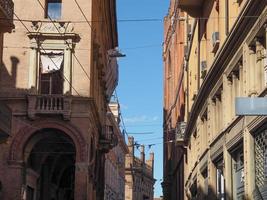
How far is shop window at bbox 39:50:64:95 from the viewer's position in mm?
37062

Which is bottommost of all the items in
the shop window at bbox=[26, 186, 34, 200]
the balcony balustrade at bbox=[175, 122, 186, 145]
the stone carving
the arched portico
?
the shop window at bbox=[26, 186, 34, 200]

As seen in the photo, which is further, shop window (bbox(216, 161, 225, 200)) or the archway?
the archway

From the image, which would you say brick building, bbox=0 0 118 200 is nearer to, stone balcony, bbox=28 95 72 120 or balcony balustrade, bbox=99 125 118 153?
stone balcony, bbox=28 95 72 120

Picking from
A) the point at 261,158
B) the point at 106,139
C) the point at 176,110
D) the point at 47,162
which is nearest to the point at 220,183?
the point at 261,158

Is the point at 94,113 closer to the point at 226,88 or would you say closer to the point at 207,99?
the point at 207,99

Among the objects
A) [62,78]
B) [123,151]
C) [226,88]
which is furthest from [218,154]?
[123,151]

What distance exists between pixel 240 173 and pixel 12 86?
1932 centimetres

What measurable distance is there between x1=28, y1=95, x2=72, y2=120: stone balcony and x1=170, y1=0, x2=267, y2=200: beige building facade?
7.43 m

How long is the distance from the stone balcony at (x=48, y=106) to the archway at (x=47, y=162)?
1.28 m

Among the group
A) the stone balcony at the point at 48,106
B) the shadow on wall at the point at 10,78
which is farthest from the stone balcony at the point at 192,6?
the shadow on wall at the point at 10,78

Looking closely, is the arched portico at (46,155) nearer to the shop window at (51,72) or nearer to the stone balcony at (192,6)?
the shop window at (51,72)

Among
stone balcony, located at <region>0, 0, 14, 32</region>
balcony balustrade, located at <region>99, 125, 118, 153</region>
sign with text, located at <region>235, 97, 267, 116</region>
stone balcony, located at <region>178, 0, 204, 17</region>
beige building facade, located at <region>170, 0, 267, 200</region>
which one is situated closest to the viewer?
sign with text, located at <region>235, 97, 267, 116</region>

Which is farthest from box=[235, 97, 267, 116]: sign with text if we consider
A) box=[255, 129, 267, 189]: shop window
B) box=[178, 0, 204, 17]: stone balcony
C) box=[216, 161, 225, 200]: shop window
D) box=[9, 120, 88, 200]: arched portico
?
box=[9, 120, 88, 200]: arched portico

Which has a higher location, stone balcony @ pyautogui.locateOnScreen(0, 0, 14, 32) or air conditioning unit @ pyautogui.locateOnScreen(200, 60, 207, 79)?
stone balcony @ pyautogui.locateOnScreen(0, 0, 14, 32)
